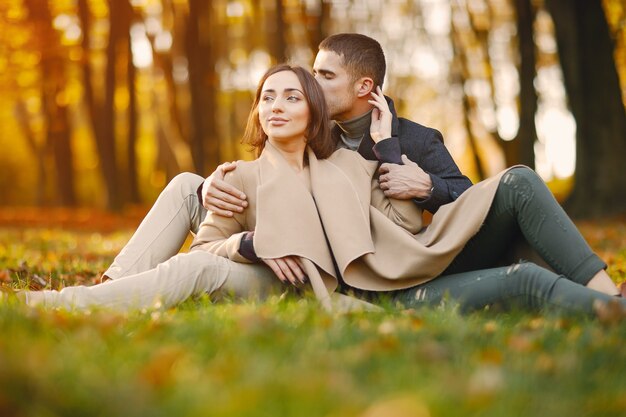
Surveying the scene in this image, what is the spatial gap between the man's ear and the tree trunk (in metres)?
10.2

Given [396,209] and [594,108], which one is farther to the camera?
[594,108]

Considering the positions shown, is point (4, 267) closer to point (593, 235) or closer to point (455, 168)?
point (455, 168)

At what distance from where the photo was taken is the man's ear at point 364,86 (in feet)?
18.3

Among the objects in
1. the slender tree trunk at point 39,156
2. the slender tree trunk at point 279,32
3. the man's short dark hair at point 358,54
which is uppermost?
the slender tree trunk at point 279,32

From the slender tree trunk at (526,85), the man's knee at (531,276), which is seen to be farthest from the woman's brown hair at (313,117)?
the slender tree trunk at (526,85)

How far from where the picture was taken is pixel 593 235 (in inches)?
457

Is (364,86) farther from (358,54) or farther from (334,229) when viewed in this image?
(334,229)

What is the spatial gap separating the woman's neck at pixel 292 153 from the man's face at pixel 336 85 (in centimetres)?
57

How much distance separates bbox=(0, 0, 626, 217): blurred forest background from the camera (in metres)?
15.0

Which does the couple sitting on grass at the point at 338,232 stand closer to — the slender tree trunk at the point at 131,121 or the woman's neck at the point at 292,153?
the woman's neck at the point at 292,153

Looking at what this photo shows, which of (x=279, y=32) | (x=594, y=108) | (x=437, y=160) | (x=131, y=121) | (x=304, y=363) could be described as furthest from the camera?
(x=131, y=121)

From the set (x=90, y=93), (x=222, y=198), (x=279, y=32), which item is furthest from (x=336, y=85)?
(x=90, y=93)

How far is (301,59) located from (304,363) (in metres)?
15.0

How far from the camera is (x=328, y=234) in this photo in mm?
4711
